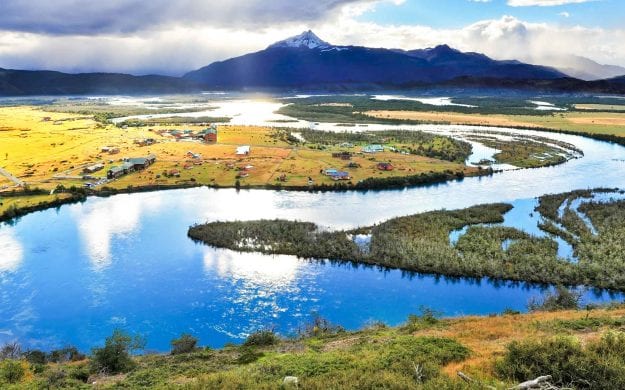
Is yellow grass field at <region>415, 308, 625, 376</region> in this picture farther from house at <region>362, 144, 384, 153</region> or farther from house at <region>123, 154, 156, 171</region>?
house at <region>362, 144, 384, 153</region>

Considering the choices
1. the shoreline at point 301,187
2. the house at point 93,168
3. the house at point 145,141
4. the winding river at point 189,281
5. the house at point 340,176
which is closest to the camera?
the winding river at point 189,281

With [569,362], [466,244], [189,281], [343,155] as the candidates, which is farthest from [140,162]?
[569,362]

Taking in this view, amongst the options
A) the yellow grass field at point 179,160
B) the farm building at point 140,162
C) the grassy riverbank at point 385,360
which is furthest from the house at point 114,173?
the grassy riverbank at point 385,360

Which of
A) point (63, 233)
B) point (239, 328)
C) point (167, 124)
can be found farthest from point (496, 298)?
point (167, 124)

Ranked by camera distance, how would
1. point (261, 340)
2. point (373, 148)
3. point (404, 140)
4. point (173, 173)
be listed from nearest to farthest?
point (261, 340)
point (173, 173)
point (373, 148)
point (404, 140)

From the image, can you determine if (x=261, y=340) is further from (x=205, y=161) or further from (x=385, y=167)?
(x=205, y=161)

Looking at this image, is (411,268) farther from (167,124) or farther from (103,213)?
(167,124)

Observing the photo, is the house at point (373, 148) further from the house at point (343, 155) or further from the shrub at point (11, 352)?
the shrub at point (11, 352)
